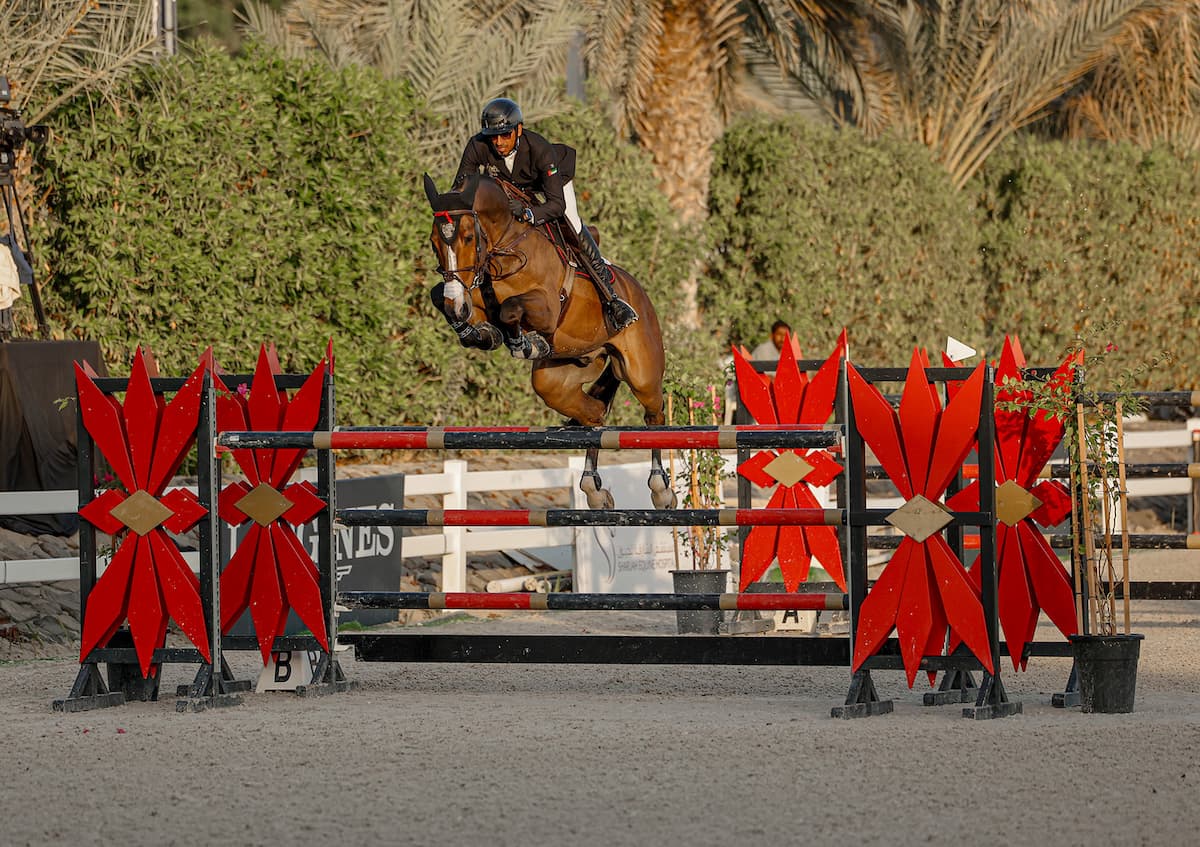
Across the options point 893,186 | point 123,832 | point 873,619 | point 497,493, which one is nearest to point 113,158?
point 497,493

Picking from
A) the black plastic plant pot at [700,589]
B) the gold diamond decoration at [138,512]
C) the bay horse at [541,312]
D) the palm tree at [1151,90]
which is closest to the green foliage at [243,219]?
the black plastic plant pot at [700,589]

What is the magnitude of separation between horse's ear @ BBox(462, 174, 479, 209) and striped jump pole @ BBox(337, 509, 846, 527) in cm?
127

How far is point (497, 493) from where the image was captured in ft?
46.1

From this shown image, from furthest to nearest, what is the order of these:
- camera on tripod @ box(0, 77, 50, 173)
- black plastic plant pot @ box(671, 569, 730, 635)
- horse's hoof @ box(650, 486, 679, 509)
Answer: camera on tripod @ box(0, 77, 50, 173) < black plastic plant pot @ box(671, 569, 730, 635) < horse's hoof @ box(650, 486, 679, 509)

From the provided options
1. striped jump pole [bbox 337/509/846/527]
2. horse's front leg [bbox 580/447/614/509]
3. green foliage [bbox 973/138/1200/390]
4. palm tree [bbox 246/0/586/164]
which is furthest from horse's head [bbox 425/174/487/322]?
green foliage [bbox 973/138/1200/390]

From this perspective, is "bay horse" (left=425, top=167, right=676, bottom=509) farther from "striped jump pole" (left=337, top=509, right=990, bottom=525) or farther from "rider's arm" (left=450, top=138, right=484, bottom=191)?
"striped jump pole" (left=337, top=509, right=990, bottom=525)

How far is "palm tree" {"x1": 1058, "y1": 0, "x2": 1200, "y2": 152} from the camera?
23781 millimetres

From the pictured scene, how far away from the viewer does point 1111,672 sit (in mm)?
6562

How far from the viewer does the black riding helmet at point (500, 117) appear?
721 centimetres

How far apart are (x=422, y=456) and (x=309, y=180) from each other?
3.24 meters

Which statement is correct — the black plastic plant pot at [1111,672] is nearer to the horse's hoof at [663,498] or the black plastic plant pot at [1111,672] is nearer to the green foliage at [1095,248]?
the horse's hoof at [663,498]

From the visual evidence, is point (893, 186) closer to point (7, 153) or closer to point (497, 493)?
point (497, 493)

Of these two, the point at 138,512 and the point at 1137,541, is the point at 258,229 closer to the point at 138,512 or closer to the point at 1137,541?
the point at 138,512

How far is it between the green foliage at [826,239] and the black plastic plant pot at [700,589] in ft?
29.9
